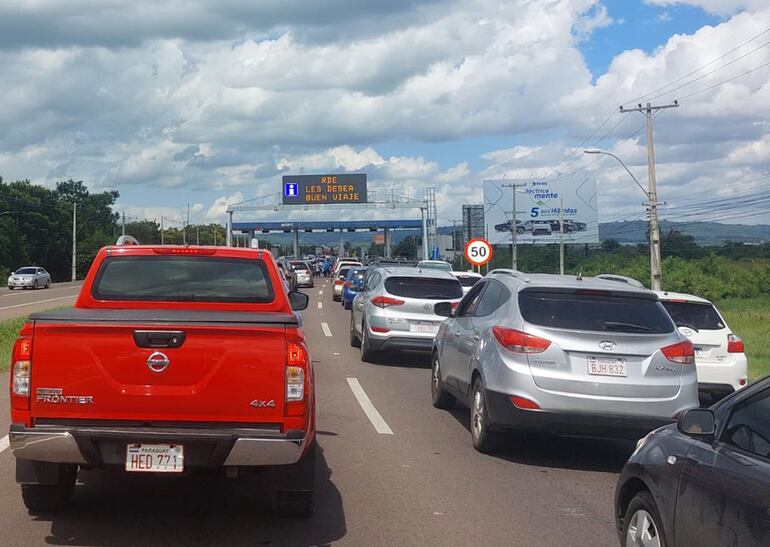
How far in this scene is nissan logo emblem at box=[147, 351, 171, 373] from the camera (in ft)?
17.5

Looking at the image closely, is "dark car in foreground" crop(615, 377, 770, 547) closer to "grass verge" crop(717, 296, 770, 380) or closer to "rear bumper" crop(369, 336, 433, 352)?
"grass verge" crop(717, 296, 770, 380)

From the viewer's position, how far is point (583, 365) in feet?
25.8

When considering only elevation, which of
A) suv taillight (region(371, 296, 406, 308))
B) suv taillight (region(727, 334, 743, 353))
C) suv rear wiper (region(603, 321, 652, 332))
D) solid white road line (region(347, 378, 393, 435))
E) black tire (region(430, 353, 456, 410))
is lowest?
solid white road line (region(347, 378, 393, 435))

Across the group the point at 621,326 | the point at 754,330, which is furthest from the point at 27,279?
the point at 621,326

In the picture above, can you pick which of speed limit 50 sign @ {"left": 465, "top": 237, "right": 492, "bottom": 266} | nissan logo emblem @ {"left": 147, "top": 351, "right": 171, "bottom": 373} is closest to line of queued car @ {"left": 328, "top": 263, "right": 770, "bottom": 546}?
nissan logo emblem @ {"left": 147, "top": 351, "right": 171, "bottom": 373}

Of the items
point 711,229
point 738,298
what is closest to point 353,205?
point 738,298

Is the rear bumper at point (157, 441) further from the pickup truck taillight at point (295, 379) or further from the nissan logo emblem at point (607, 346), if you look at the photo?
the nissan logo emblem at point (607, 346)

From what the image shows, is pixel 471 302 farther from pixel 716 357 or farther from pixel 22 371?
pixel 22 371

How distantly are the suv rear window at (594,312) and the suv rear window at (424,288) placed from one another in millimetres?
7483

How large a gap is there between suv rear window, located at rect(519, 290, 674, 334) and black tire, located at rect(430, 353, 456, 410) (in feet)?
9.33

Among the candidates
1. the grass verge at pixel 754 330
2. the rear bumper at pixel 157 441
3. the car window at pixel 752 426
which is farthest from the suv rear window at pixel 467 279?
the car window at pixel 752 426

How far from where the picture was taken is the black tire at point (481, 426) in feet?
27.5

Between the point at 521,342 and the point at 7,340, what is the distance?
15.1 m

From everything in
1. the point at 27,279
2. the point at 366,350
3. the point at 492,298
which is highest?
the point at 492,298
